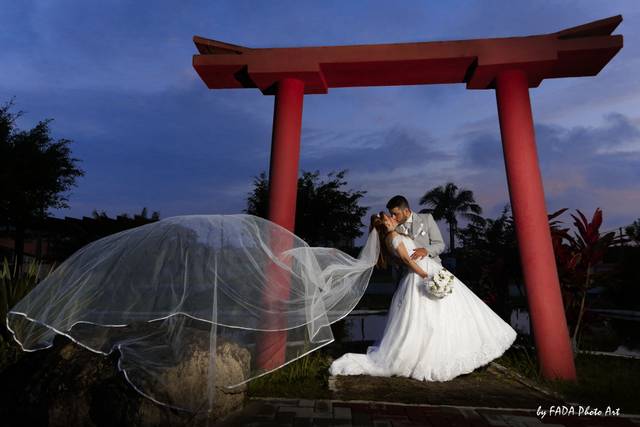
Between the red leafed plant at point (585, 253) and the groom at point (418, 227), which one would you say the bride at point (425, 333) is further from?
the red leafed plant at point (585, 253)

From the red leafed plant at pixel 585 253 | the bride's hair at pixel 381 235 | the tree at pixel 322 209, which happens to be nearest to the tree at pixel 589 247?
the red leafed plant at pixel 585 253

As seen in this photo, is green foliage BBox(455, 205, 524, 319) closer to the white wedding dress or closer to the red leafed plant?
the red leafed plant

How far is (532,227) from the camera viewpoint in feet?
17.5

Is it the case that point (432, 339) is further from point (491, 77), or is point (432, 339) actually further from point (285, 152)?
point (491, 77)

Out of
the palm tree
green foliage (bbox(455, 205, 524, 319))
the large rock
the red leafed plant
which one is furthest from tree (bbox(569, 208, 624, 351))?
the palm tree

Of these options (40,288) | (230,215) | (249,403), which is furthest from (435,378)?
(40,288)

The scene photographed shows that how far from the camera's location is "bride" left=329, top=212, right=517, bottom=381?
508 cm

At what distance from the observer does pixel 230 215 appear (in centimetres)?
395

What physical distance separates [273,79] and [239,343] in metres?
3.71

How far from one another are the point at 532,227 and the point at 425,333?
5.88ft

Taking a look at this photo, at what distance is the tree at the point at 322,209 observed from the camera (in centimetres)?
2545

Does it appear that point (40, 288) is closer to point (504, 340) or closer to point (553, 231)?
point (504, 340)

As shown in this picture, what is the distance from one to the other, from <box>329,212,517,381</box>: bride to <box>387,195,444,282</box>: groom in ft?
0.34

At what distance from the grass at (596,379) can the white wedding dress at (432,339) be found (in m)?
0.62
